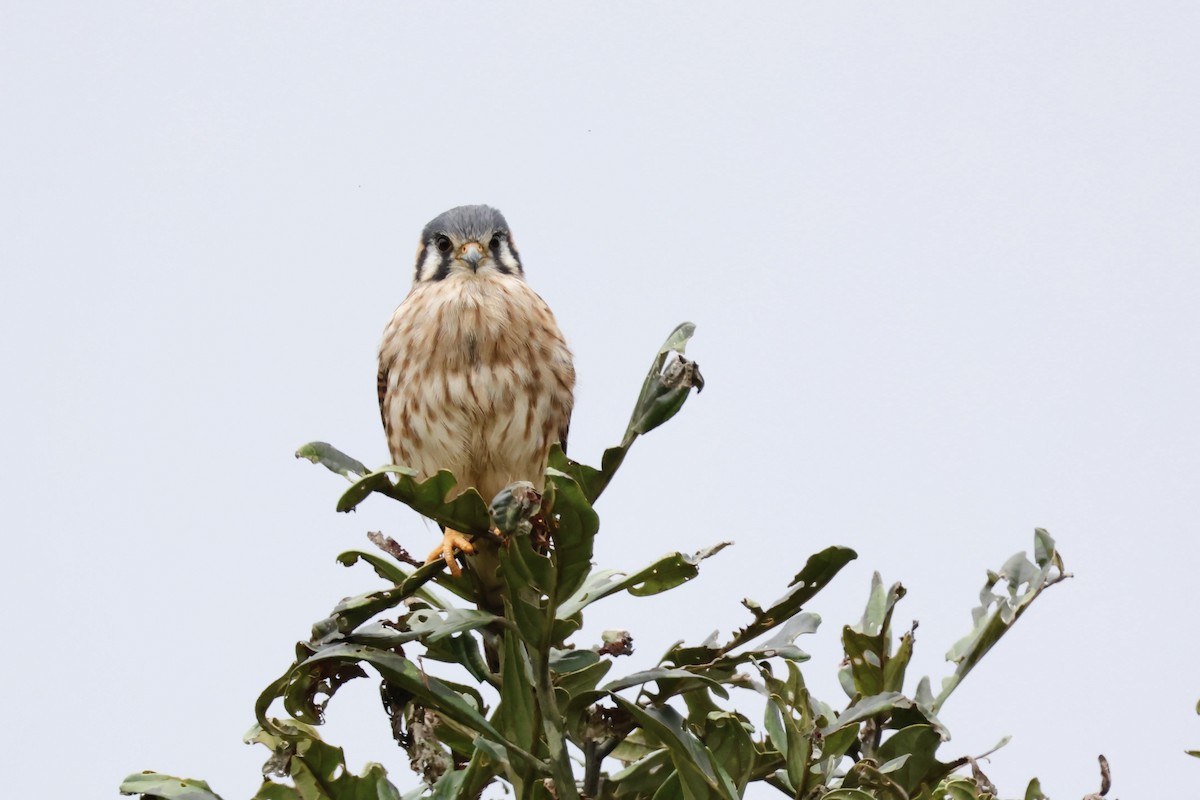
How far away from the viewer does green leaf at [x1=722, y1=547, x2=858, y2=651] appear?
5.78 feet

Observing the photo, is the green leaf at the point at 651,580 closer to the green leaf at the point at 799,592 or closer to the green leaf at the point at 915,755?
the green leaf at the point at 799,592

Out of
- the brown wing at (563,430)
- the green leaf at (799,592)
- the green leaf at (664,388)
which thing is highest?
A: the brown wing at (563,430)

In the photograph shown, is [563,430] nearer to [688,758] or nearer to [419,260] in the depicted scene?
[419,260]

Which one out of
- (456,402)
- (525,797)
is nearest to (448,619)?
(525,797)

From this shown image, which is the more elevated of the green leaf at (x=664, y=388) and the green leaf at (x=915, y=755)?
the green leaf at (x=664, y=388)

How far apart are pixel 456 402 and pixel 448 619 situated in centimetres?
110

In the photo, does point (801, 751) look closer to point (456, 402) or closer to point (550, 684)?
point (550, 684)

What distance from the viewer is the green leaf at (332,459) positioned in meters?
1.84

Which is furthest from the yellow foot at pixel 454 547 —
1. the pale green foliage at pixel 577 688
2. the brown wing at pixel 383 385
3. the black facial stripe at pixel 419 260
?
the black facial stripe at pixel 419 260

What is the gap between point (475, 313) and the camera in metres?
3.11

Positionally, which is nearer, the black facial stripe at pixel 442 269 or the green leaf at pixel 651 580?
the green leaf at pixel 651 580

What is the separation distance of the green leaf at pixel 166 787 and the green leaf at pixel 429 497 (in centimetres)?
52

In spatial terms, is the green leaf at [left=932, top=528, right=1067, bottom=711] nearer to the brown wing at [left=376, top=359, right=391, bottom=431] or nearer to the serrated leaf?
the serrated leaf

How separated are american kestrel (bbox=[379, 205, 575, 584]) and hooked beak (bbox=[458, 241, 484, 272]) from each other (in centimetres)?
8
